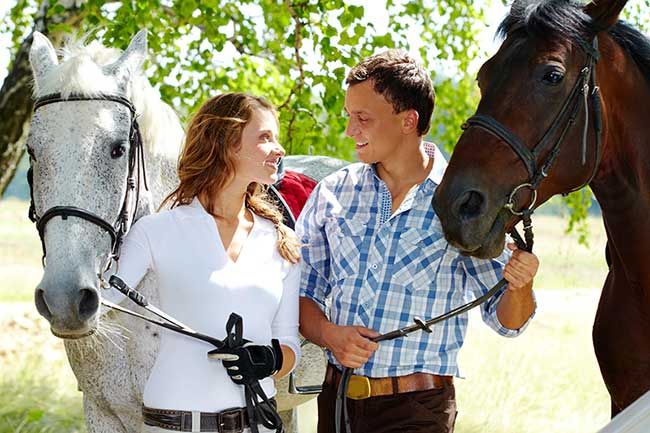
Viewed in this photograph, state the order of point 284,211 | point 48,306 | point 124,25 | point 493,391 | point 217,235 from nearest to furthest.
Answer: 1. point 48,306
2. point 217,235
3. point 284,211
4. point 124,25
5. point 493,391

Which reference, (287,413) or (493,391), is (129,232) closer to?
(287,413)

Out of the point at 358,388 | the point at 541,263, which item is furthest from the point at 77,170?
the point at 541,263

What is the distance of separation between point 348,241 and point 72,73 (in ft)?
3.31

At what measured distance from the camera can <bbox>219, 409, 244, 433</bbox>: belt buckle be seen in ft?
8.07

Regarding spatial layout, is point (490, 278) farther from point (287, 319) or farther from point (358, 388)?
point (287, 319)

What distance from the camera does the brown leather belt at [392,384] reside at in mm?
2703

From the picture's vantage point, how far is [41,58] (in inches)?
114

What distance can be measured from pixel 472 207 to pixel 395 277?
1.36ft

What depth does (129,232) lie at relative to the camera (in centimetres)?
266

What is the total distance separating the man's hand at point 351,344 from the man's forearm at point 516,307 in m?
0.40

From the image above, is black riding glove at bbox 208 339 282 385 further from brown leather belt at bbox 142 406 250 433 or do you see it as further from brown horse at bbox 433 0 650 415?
brown horse at bbox 433 0 650 415

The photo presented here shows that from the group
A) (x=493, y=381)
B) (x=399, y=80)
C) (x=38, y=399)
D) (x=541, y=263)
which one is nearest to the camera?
(x=399, y=80)

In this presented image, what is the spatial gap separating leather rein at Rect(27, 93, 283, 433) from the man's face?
0.70 m

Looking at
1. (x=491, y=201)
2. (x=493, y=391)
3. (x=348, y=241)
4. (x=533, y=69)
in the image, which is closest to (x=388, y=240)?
(x=348, y=241)
